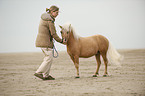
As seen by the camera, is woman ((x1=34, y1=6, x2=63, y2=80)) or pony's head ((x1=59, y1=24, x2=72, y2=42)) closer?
woman ((x1=34, y1=6, x2=63, y2=80))

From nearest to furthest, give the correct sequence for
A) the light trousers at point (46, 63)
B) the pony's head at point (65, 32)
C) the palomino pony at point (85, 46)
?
the light trousers at point (46, 63)
the pony's head at point (65, 32)
the palomino pony at point (85, 46)

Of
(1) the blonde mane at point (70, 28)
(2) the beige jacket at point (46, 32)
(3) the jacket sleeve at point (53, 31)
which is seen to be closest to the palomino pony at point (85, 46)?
(1) the blonde mane at point (70, 28)

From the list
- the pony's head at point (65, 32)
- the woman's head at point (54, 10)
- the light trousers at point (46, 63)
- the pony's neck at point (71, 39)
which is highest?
the woman's head at point (54, 10)

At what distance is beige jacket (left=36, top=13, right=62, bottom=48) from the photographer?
21.7ft

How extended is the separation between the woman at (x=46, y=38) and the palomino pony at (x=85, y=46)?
1.68 feet

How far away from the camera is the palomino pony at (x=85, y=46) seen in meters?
7.08

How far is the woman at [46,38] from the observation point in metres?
6.61

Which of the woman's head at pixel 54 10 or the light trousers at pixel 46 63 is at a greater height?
the woman's head at pixel 54 10

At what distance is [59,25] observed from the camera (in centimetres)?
714

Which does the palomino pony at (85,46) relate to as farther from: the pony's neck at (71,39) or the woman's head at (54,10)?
the woman's head at (54,10)

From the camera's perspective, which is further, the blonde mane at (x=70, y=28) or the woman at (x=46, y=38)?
the blonde mane at (x=70, y=28)

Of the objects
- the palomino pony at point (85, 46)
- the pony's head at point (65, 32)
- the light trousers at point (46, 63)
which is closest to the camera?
the light trousers at point (46, 63)

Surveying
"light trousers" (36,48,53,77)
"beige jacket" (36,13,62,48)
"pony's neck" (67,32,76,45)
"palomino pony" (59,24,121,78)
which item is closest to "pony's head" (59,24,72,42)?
"palomino pony" (59,24,121,78)

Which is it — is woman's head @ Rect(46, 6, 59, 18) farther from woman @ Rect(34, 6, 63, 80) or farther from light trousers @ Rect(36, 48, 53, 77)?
light trousers @ Rect(36, 48, 53, 77)
